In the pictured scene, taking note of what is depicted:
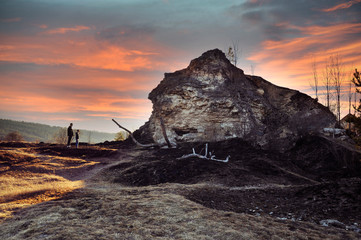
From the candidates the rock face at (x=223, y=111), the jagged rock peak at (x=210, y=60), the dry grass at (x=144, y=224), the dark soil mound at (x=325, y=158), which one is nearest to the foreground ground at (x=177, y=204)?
the dry grass at (x=144, y=224)

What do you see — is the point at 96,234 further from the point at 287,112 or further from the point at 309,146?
the point at 287,112

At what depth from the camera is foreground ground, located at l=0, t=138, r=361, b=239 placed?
16.1ft

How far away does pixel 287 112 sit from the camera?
27.7m

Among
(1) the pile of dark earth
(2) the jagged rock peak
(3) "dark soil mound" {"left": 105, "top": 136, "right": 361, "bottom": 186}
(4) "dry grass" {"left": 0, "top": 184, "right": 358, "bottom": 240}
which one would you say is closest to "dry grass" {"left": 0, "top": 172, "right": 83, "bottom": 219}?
(4) "dry grass" {"left": 0, "top": 184, "right": 358, "bottom": 240}

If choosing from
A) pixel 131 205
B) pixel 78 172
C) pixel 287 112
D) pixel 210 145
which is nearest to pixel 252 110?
pixel 287 112

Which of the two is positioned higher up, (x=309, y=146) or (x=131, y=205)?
(x=309, y=146)

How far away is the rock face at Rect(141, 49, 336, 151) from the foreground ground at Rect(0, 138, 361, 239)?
30.2ft

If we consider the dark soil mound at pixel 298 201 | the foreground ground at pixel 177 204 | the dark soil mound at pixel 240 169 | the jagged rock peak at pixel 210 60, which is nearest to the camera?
the foreground ground at pixel 177 204

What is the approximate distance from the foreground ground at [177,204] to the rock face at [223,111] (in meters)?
9.21

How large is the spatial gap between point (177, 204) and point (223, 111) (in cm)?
1800

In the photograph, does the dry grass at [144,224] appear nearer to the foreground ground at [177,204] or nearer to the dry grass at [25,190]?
the foreground ground at [177,204]

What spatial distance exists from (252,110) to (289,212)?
19342 millimetres

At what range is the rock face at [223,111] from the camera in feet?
76.5

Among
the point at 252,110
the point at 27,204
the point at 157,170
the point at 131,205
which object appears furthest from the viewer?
the point at 252,110
